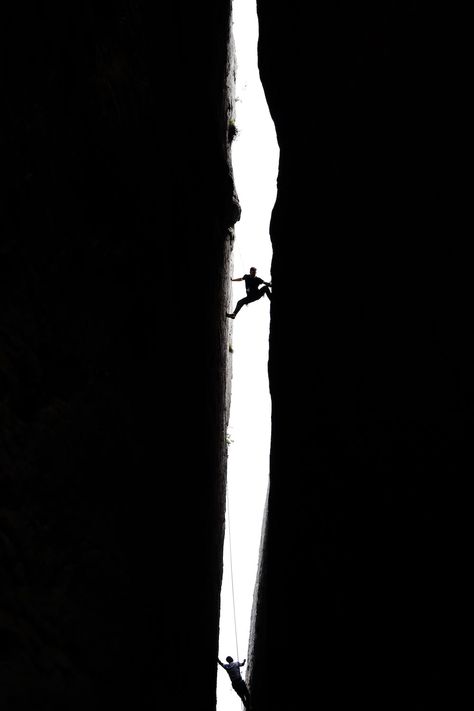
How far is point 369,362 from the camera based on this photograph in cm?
486

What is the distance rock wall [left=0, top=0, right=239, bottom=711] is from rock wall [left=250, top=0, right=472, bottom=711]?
4.66 ft

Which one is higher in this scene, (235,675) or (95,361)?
(95,361)

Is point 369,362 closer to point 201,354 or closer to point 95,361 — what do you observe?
point 201,354

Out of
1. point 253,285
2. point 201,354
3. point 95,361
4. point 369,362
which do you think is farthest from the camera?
point 253,285

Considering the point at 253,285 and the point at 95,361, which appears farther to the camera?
the point at 253,285

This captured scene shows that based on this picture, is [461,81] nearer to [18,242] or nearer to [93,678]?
[18,242]

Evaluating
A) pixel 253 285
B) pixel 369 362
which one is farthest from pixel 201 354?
pixel 369 362

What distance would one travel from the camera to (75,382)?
335 cm

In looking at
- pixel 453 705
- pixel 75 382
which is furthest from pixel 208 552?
pixel 75 382

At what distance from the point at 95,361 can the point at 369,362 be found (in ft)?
8.60

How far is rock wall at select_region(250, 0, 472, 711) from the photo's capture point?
13.5ft

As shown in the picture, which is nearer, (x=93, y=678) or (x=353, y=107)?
(x=93, y=678)

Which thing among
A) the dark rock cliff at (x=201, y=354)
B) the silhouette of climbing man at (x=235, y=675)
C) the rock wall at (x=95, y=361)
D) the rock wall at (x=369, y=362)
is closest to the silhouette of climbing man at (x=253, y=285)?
the dark rock cliff at (x=201, y=354)

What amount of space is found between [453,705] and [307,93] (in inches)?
243
